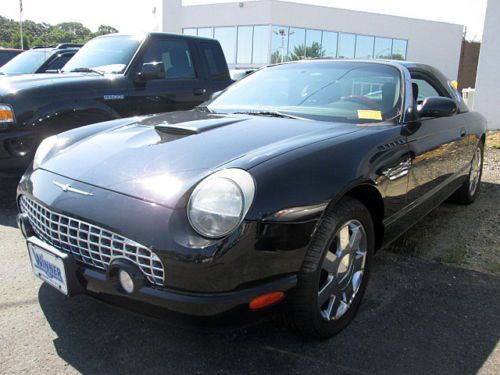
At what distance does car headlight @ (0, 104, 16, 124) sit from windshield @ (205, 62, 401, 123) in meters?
1.99

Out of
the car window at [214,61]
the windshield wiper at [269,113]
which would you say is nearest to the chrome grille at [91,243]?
the windshield wiper at [269,113]

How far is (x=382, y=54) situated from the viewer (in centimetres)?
3272

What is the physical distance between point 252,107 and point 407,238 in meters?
1.79

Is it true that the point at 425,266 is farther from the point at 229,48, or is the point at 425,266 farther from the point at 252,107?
the point at 229,48

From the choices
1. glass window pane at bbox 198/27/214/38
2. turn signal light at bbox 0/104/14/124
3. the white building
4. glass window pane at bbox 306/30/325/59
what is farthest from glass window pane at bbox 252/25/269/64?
turn signal light at bbox 0/104/14/124

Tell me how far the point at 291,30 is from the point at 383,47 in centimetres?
739

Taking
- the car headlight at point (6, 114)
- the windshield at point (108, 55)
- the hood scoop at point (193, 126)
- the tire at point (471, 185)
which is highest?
the windshield at point (108, 55)

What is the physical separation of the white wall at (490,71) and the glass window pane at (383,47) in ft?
76.9

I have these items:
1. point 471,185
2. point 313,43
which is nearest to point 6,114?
point 471,185

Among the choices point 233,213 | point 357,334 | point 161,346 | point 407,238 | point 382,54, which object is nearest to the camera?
point 233,213

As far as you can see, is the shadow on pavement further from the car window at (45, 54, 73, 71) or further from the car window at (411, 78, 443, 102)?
the car window at (45, 54, 73, 71)

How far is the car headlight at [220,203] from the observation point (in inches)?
77.6

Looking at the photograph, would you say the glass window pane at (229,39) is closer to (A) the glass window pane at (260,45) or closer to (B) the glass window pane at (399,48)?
(A) the glass window pane at (260,45)

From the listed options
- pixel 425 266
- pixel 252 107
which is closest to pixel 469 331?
pixel 425 266
